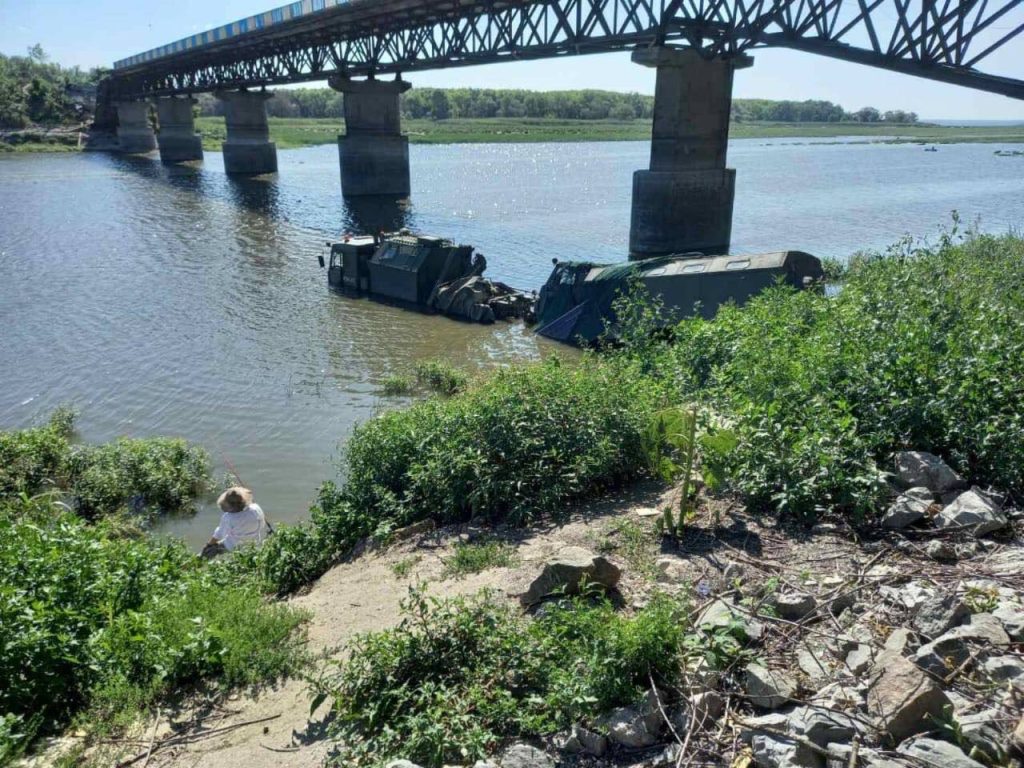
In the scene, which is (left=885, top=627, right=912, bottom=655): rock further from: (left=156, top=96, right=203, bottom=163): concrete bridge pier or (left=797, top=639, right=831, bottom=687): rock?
(left=156, top=96, right=203, bottom=163): concrete bridge pier

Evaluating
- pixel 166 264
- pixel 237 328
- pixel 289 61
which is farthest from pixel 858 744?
pixel 289 61

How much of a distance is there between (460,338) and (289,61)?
2154 inches

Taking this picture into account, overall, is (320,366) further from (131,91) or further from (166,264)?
(131,91)

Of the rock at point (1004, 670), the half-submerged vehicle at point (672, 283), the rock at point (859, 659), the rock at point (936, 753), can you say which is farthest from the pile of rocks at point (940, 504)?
the half-submerged vehicle at point (672, 283)

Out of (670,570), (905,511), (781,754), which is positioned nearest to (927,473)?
(905,511)

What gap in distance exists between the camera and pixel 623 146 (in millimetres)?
124750

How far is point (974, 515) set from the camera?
239 inches

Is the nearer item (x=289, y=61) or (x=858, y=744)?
(x=858, y=744)

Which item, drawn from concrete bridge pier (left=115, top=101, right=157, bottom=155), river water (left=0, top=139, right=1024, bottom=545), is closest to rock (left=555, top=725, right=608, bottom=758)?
river water (left=0, top=139, right=1024, bottom=545)

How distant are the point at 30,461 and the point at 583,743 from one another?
1225cm

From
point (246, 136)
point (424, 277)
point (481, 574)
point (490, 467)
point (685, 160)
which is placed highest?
point (246, 136)

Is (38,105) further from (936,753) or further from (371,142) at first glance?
(936,753)

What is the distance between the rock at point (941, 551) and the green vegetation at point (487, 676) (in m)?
2.17

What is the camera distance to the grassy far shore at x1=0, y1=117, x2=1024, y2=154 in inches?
4173
